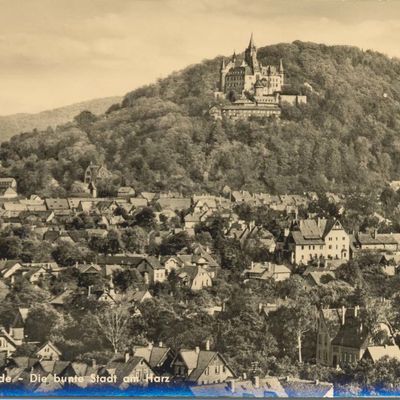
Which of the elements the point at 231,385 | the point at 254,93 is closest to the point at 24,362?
the point at 231,385

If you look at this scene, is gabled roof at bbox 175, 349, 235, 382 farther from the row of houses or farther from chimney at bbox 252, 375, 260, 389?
chimney at bbox 252, 375, 260, 389

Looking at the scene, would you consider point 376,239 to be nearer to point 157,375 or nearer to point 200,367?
point 200,367

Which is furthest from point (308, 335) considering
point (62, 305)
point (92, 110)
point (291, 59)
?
point (291, 59)

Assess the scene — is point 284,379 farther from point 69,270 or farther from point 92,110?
point 92,110

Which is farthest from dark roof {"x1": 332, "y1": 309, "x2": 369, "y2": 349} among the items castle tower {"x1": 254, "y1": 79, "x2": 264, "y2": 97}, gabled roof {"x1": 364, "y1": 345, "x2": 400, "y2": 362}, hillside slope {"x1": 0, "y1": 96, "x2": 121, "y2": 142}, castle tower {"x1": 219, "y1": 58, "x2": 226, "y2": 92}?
castle tower {"x1": 254, "y1": 79, "x2": 264, "y2": 97}

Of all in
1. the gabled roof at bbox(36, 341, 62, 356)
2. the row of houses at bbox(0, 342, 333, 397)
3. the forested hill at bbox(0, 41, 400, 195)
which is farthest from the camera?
the forested hill at bbox(0, 41, 400, 195)

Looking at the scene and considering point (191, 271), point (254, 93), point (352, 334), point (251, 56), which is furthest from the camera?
point (254, 93)
